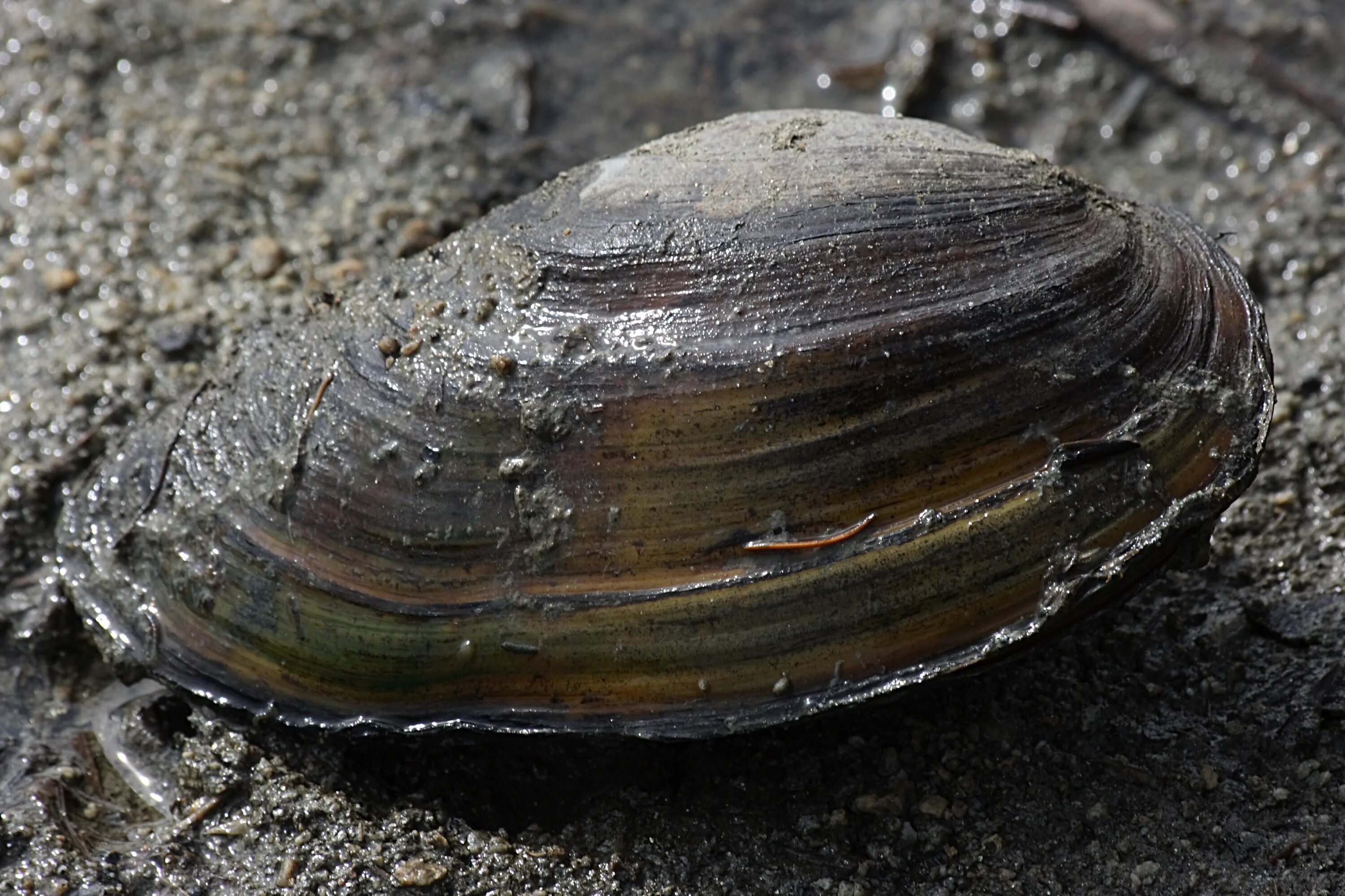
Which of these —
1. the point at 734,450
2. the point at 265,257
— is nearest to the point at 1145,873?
the point at 734,450

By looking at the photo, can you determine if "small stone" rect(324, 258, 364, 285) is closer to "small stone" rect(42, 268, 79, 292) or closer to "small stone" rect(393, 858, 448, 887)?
"small stone" rect(42, 268, 79, 292)

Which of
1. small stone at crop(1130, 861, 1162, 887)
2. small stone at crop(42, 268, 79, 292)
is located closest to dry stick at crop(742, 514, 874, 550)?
small stone at crop(1130, 861, 1162, 887)

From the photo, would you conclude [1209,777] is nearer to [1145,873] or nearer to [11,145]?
[1145,873]

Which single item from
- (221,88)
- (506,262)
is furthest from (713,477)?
(221,88)

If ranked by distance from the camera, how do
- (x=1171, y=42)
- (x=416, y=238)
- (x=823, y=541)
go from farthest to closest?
(x=1171, y=42), (x=416, y=238), (x=823, y=541)

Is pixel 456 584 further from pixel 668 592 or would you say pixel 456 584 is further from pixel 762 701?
pixel 762 701

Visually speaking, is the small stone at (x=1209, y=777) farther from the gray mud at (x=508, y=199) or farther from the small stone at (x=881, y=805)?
the small stone at (x=881, y=805)

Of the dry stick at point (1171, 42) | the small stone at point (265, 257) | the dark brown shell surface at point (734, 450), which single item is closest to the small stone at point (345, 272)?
the small stone at point (265, 257)

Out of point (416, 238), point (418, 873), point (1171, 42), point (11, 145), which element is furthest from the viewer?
point (1171, 42)
